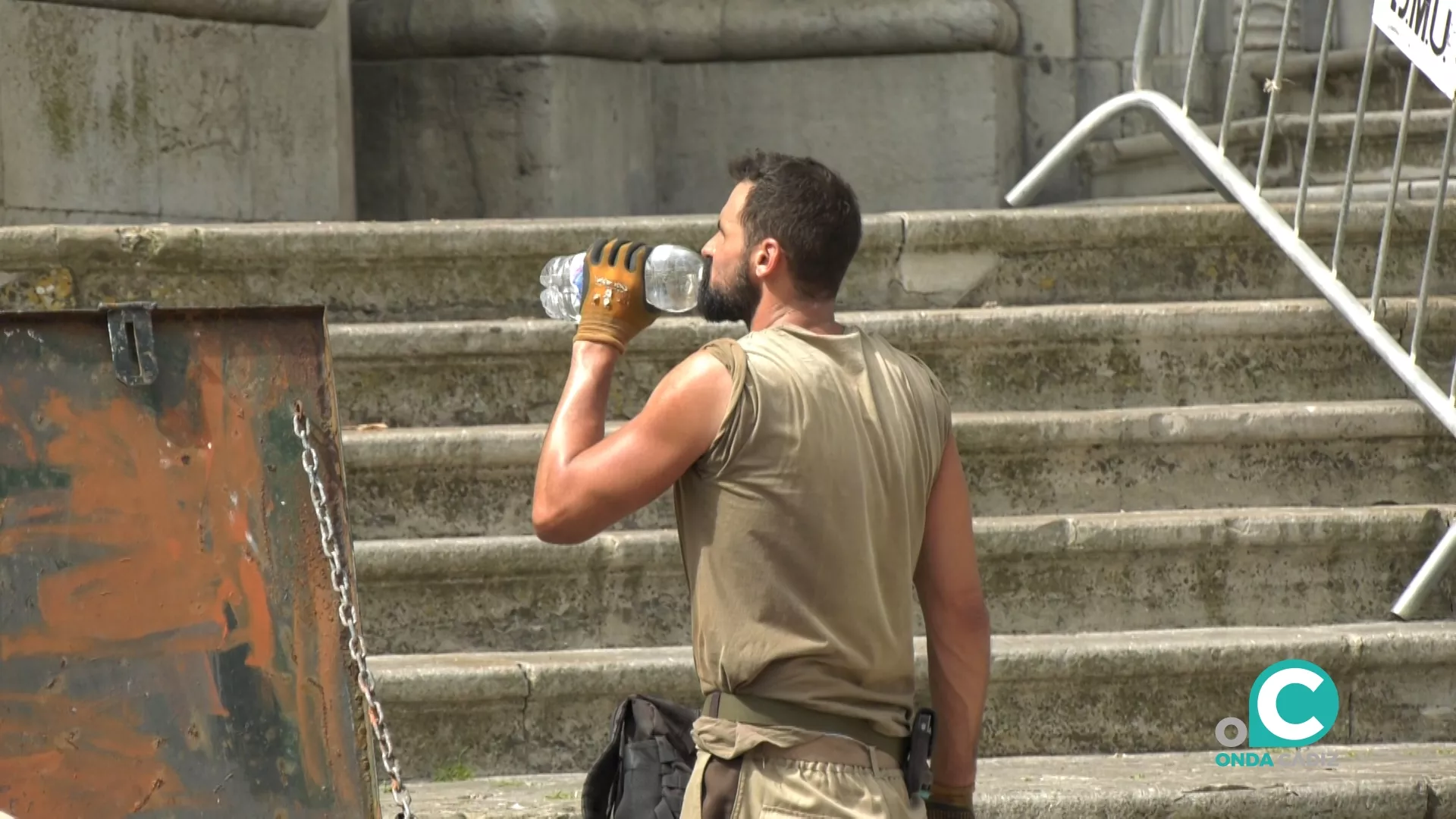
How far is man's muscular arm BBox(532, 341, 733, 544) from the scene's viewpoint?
275 cm

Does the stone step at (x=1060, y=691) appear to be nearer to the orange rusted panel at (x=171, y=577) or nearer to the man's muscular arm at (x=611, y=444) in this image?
the orange rusted panel at (x=171, y=577)

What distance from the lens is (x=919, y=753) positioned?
2.91 m

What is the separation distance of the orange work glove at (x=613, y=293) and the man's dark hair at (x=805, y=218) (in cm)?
Answer: 17

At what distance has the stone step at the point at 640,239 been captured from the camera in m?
5.16

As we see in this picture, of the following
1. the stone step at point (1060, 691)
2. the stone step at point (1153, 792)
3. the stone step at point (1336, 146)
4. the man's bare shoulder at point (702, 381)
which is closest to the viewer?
the man's bare shoulder at point (702, 381)

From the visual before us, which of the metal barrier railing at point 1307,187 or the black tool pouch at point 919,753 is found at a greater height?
the metal barrier railing at point 1307,187

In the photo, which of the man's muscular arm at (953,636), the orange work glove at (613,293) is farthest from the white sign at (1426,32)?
the orange work glove at (613,293)

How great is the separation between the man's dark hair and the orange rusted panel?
72 centimetres

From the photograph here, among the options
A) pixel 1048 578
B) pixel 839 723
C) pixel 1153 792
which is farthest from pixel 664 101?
pixel 839 723

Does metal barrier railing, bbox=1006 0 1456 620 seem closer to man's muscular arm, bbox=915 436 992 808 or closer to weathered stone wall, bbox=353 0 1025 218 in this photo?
weathered stone wall, bbox=353 0 1025 218

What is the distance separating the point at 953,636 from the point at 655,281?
0.68 metres

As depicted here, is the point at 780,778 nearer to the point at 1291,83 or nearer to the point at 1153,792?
the point at 1153,792

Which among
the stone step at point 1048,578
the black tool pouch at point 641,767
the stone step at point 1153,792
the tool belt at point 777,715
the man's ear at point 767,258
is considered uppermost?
the man's ear at point 767,258

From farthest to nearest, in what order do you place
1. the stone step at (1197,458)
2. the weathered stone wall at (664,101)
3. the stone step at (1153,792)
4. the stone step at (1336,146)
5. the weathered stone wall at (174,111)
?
the weathered stone wall at (664,101) → the stone step at (1336,146) → the weathered stone wall at (174,111) → the stone step at (1197,458) → the stone step at (1153,792)
